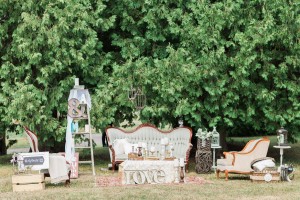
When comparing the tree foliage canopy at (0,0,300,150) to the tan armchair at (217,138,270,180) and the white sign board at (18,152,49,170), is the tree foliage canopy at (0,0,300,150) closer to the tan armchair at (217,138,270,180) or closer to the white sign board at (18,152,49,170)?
the tan armchair at (217,138,270,180)

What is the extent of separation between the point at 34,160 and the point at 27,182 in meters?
0.45

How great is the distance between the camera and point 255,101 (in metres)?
17.0

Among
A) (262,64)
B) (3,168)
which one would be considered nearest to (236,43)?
(262,64)

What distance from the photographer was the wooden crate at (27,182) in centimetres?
1262

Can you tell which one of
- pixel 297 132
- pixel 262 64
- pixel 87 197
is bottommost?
pixel 87 197

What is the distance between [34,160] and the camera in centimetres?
1275

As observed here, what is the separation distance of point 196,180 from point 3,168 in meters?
5.65

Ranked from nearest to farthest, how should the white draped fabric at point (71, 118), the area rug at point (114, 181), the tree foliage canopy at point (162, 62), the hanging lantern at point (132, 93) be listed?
1. the area rug at point (114, 181)
2. the white draped fabric at point (71, 118)
3. the tree foliage canopy at point (162, 62)
4. the hanging lantern at point (132, 93)

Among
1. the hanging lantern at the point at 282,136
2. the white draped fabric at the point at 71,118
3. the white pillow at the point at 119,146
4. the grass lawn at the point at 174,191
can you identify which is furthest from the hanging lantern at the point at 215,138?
the white draped fabric at the point at 71,118

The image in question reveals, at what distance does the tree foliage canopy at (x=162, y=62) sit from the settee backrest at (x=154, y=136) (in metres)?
0.42

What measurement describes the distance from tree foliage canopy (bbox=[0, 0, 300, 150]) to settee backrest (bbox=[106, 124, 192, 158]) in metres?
0.42

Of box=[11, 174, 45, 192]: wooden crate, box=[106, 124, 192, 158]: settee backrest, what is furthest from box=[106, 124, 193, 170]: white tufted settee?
box=[11, 174, 45, 192]: wooden crate

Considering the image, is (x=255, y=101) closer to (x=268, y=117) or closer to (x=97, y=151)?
(x=268, y=117)

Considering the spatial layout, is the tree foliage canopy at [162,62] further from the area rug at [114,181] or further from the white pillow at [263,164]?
the white pillow at [263,164]
